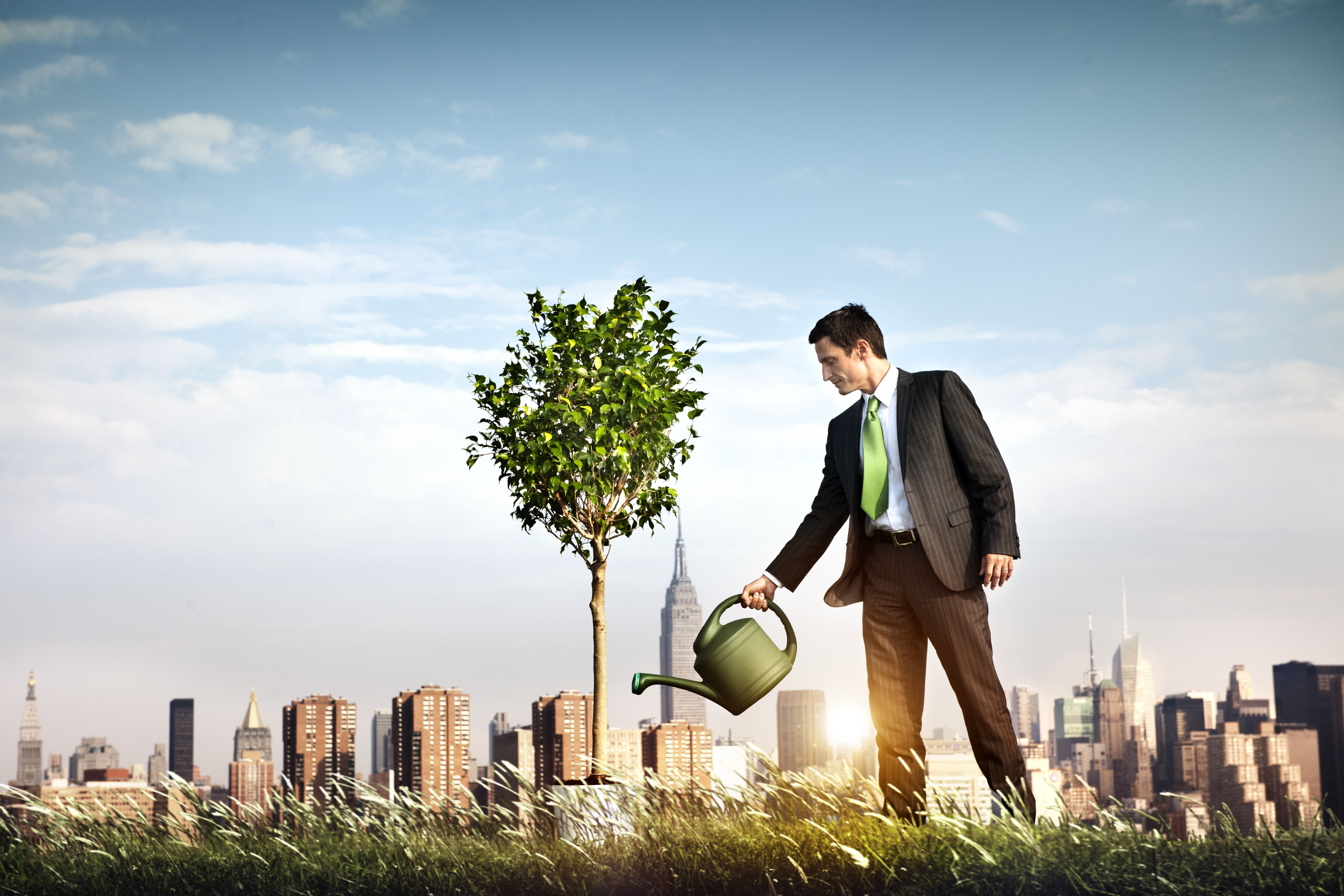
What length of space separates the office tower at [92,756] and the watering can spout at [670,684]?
151 ft

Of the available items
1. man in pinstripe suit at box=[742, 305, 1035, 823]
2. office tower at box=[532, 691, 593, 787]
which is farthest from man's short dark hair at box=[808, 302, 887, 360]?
office tower at box=[532, 691, 593, 787]

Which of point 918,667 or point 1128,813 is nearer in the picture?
point 1128,813

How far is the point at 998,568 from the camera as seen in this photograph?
3609 mm

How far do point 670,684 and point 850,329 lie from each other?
1460 mm

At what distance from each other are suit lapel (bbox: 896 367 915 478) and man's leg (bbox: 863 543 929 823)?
329mm

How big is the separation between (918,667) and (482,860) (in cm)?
184

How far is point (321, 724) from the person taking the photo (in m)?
21.6

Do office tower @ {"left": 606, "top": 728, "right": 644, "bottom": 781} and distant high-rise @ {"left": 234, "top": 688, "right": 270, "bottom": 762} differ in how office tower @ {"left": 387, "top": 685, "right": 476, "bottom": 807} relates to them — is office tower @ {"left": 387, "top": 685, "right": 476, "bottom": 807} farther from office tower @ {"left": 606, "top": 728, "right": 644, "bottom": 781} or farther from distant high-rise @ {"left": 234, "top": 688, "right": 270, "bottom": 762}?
distant high-rise @ {"left": 234, "top": 688, "right": 270, "bottom": 762}

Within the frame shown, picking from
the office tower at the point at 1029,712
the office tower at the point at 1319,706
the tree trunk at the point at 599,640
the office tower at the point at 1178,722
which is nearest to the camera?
the tree trunk at the point at 599,640

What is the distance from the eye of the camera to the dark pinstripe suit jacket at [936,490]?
12.0 ft

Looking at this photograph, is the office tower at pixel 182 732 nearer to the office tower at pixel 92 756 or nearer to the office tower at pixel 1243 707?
the office tower at pixel 92 756

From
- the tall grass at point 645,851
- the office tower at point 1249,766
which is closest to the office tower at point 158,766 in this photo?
the tall grass at point 645,851

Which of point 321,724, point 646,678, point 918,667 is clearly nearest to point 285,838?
point 646,678

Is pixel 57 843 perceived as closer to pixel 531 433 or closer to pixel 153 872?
pixel 153 872
